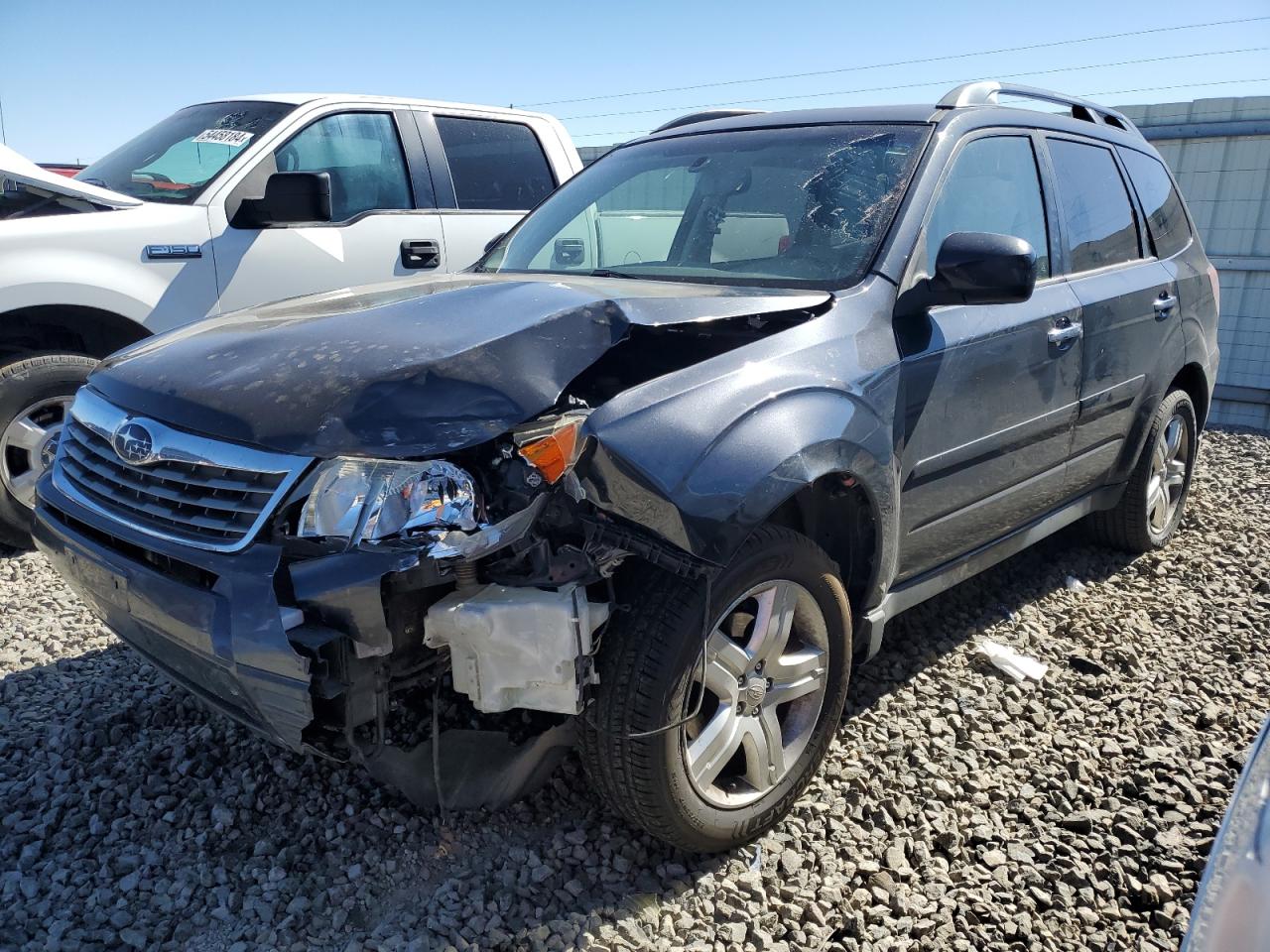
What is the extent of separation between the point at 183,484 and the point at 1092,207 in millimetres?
3464

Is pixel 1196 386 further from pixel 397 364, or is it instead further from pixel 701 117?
pixel 397 364

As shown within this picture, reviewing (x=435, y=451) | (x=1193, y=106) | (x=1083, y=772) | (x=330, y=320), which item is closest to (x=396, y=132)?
(x=330, y=320)

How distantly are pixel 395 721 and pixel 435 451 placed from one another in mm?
1256

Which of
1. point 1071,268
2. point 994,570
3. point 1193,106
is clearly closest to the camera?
point 1071,268

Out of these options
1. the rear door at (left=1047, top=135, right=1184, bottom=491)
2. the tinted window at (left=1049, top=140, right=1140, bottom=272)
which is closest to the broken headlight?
the rear door at (left=1047, top=135, right=1184, bottom=491)

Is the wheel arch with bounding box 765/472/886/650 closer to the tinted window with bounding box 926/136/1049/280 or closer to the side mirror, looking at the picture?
the side mirror

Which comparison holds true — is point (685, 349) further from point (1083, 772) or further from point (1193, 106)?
point (1193, 106)

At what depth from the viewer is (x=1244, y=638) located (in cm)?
395

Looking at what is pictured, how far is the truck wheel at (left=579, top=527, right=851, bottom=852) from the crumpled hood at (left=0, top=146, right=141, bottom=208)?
3.72 metres

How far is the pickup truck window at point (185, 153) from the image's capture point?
4926 millimetres

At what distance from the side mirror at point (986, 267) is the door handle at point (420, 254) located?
3.31 m

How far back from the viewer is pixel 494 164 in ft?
19.1

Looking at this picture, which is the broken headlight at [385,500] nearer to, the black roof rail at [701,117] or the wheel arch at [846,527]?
the wheel arch at [846,527]

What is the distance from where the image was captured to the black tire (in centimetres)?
436
